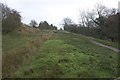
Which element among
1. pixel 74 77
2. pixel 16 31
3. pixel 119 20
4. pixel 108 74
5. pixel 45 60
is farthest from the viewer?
pixel 16 31

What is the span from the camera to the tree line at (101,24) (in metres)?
57.3

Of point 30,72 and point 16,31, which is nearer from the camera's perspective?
point 30,72

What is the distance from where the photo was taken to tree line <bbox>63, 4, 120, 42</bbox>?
188ft

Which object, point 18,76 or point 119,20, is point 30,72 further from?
point 119,20

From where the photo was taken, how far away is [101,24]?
77188 millimetres

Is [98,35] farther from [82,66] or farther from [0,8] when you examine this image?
[82,66]

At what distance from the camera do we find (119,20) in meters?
54.1

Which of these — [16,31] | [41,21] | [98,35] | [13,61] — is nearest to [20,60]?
[13,61]

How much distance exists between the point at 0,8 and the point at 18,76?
140 ft

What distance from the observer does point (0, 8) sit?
5741cm

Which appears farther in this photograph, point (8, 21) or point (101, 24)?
point (101, 24)

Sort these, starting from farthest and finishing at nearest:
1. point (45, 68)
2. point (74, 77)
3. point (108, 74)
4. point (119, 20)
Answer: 1. point (119, 20)
2. point (45, 68)
3. point (108, 74)
4. point (74, 77)

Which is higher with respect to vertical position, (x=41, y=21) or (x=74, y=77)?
(x=41, y=21)

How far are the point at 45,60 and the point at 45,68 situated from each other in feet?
8.89
